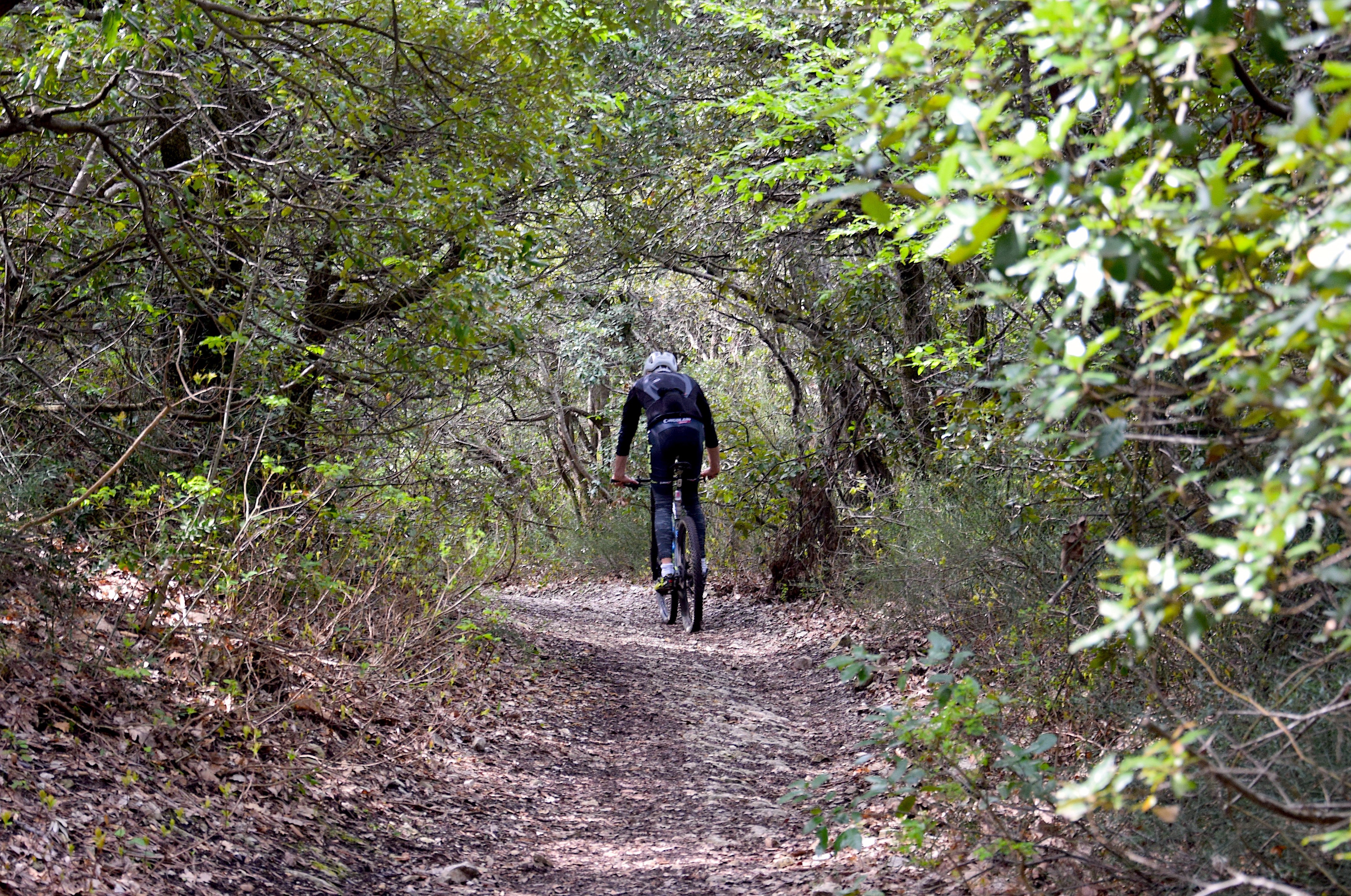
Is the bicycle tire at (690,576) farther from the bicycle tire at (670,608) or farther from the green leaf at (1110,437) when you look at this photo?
the green leaf at (1110,437)

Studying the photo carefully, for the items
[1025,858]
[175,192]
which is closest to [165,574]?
[175,192]

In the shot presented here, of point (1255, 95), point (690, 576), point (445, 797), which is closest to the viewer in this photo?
point (1255, 95)

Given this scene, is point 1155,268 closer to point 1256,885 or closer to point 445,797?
point 1256,885

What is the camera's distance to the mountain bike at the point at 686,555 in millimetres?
9836

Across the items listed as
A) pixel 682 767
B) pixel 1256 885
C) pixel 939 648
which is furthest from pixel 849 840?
pixel 682 767

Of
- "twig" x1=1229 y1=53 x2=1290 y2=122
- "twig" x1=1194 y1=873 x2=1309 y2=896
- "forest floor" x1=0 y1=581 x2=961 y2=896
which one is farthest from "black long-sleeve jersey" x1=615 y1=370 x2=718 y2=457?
"twig" x1=1194 y1=873 x2=1309 y2=896

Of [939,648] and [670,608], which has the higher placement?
[939,648]

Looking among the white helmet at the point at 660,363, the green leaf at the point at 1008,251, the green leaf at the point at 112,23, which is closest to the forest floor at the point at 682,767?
the white helmet at the point at 660,363

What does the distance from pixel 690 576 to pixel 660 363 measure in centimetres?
206

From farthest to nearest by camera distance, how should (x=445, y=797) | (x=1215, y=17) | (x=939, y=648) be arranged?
1. (x=445, y=797)
2. (x=939, y=648)
3. (x=1215, y=17)

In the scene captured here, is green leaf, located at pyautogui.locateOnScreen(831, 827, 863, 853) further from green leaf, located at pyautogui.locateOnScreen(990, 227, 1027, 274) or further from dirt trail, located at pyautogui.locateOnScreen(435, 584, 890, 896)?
green leaf, located at pyautogui.locateOnScreen(990, 227, 1027, 274)

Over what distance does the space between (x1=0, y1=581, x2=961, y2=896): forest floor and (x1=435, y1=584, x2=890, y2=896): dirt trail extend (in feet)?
0.06

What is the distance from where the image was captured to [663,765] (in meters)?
6.18

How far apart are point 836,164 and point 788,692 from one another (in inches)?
154
